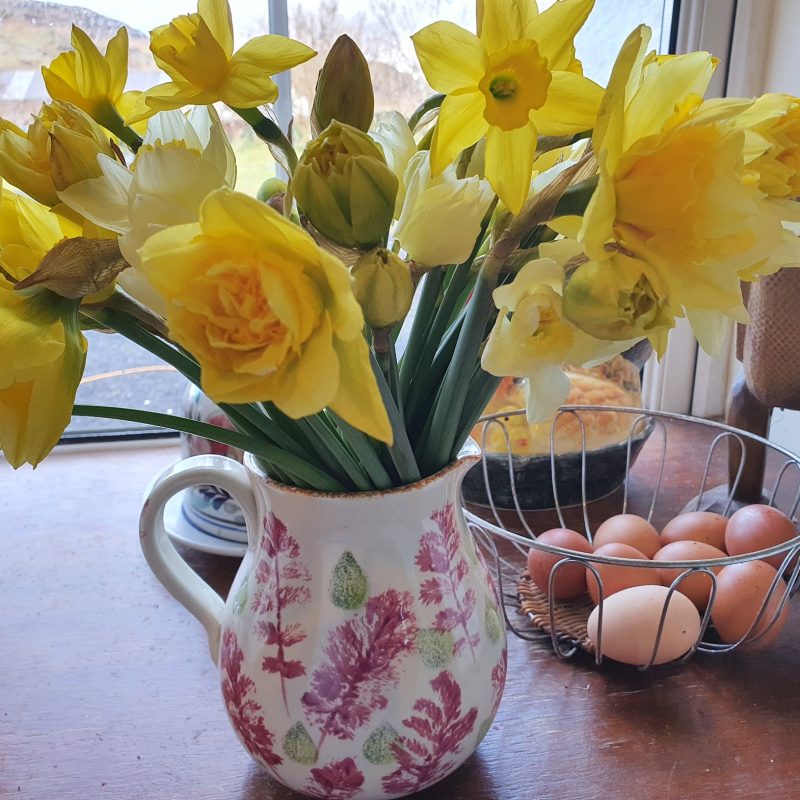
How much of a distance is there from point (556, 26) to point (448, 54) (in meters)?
0.03

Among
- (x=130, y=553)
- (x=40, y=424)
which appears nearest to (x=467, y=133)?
(x=40, y=424)

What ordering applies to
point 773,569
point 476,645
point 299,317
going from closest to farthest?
point 299,317 < point 476,645 < point 773,569

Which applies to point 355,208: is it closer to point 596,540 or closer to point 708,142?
point 708,142

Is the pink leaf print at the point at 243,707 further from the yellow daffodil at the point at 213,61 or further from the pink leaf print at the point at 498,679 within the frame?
the yellow daffodil at the point at 213,61

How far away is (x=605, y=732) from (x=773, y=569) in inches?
6.0

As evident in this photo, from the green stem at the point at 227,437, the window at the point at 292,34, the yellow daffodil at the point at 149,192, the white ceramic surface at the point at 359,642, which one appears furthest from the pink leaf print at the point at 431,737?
the window at the point at 292,34

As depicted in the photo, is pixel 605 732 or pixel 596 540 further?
pixel 596 540

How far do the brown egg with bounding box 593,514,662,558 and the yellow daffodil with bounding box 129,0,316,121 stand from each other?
1.30 feet

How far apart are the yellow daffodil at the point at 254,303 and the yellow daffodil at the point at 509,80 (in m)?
0.08

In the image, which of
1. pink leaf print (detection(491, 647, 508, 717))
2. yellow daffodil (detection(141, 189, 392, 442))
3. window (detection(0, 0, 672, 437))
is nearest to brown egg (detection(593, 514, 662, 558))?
pink leaf print (detection(491, 647, 508, 717))

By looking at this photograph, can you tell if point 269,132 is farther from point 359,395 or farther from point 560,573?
point 560,573

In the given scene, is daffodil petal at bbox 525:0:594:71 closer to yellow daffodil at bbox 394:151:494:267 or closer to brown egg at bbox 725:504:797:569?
yellow daffodil at bbox 394:151:494:267

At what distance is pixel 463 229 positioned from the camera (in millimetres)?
286

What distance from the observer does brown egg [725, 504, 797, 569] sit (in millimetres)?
557
